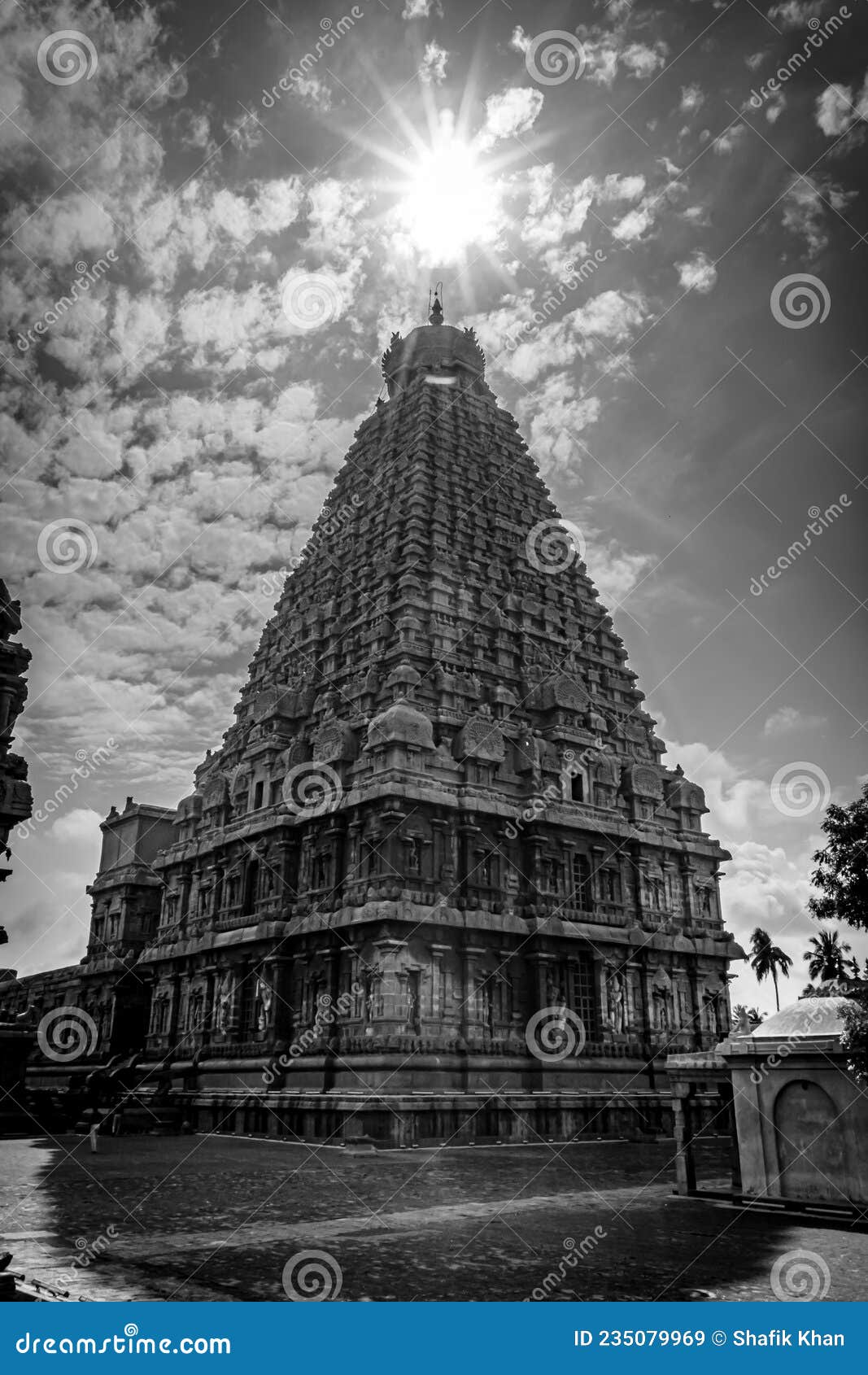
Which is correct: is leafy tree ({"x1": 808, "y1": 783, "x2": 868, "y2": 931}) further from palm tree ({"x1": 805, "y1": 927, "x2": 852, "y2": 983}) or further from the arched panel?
palm tree ({"x1": 805, "y1": 927, "x2": 852, "y2": 983})

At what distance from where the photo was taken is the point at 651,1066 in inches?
1341

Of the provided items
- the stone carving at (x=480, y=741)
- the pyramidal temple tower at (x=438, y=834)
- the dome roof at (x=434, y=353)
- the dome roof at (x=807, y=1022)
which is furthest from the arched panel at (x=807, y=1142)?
the dome roof at (x=434, y=353)

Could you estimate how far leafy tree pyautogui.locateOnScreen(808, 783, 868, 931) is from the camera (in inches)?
522

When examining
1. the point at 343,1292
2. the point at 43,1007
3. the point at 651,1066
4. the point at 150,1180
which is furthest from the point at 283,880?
the point at 343,1292

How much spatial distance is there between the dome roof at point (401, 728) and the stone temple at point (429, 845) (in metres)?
0.10

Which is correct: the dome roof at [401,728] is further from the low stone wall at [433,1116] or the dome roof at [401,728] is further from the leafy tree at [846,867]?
the leafy tree at [846,867]

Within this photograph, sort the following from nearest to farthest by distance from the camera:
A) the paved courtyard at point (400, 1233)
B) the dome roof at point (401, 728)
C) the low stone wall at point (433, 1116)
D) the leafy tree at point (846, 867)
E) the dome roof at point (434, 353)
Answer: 1. the paved courtyard at point (400, 1233)
2. the leafy tree at point (846, 867)
3. the low stone wall at point (433, 1116)
4. the dome roof at point (401, 728)
5. the dome roof at point (434, 353)

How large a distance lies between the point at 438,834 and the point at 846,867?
20.0m

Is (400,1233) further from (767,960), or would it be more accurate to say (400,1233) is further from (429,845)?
(767,960)

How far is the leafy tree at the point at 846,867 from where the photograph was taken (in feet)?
43.5

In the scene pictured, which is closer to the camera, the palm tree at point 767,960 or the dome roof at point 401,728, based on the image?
the dome roof at point 401,728

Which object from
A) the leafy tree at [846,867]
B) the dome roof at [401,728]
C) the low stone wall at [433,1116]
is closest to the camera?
the leafy tree at [846,867]

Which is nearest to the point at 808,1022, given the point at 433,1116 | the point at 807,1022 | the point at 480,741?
the point at 807,1022

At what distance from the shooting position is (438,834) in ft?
106
